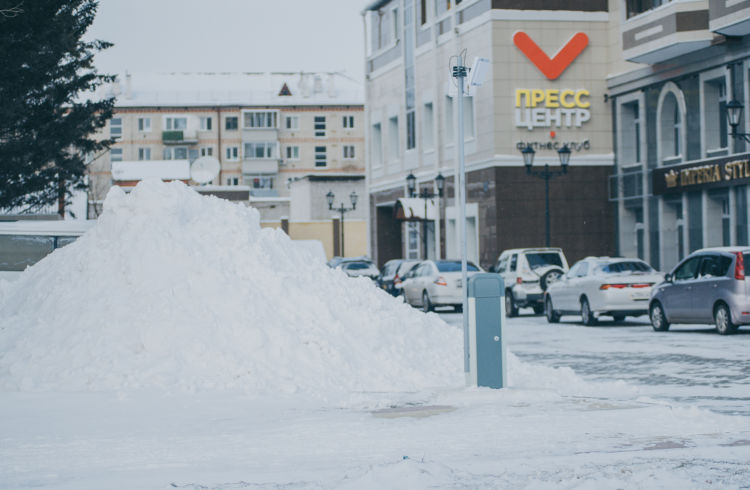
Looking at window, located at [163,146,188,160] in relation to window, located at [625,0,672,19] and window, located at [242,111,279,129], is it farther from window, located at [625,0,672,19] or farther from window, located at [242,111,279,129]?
window, located at [625,0,672,19]

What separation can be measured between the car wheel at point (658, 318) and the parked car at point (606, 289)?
181cm

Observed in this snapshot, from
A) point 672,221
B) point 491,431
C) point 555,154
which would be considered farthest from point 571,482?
point 555,154

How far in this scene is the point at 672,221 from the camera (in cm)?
3706

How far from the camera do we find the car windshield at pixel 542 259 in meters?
31.4

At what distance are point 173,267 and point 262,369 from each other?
2383 millimetres

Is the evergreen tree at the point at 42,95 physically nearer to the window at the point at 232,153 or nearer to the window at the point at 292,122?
A: the window at the point at 232,153

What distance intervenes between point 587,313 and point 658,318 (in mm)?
3023

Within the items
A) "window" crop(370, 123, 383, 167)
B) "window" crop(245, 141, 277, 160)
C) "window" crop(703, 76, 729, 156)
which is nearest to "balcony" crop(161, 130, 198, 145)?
"window" crop(245, 141, 277, 160)

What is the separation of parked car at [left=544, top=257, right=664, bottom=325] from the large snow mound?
10.0m

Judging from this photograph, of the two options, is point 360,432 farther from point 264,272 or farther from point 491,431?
point 264,272

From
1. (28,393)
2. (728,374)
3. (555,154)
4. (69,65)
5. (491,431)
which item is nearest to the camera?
(491,431)

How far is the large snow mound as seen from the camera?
12.5 m

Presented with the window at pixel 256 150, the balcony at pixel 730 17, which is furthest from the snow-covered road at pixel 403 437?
the window at pixel 256 150

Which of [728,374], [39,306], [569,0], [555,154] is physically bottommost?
[728,374]
